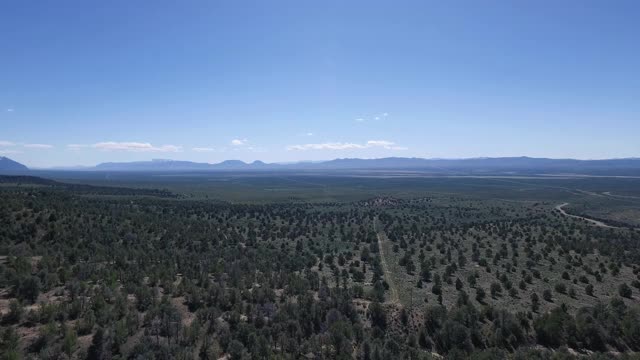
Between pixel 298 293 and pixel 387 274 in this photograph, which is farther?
pixel 387 274

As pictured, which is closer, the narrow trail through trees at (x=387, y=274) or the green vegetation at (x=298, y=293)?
the green vegetation at (x=298, y=293)

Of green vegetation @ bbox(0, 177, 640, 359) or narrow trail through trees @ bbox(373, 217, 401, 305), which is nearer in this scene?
green vegetation @ bbox(0, 177, 640, 359)

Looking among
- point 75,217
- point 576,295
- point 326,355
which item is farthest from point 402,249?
point 75,217

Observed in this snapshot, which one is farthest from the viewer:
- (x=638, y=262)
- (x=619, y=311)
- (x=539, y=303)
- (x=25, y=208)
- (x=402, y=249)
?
(x=402, y=249)

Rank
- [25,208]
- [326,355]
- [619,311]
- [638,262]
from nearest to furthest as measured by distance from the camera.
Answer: [326,355]
[619,311]
[638,262]
[25,208]

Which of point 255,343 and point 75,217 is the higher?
point 75,217

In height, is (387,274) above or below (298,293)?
below

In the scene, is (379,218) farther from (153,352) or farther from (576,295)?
(153,352)

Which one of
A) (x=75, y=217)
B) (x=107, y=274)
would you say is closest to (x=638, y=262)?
(x=107, y=274)

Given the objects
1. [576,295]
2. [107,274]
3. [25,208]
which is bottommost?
[576,295]

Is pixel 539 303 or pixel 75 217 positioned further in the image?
pixel 75 217
